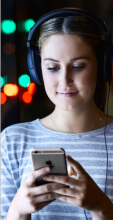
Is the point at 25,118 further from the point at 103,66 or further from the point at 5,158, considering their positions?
the point at 103,66

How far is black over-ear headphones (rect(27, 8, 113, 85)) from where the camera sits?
0.72m

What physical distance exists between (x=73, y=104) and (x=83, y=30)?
257 millimetres

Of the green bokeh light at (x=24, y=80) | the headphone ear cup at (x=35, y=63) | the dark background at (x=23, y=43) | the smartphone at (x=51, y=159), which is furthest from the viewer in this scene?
the green bokeh light at (x=24, y=80)

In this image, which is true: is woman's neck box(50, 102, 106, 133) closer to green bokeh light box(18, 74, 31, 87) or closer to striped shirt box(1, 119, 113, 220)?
striped shirt box(1, 119, 113, 220)

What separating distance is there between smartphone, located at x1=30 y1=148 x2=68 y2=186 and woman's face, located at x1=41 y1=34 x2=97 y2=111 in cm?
27

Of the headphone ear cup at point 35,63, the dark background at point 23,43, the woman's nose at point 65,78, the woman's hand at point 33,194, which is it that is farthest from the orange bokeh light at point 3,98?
the woman's hand at point 33,194

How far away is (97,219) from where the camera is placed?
0.65 m

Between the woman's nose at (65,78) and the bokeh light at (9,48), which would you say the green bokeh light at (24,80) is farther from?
the woman's nose at (65,78)

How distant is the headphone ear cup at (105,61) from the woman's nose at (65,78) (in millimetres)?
120

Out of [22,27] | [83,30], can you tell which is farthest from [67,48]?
[22,27]

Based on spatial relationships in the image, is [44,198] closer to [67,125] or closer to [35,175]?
[35,175]

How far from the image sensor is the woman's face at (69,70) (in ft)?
2.48

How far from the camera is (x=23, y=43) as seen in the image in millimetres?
1054

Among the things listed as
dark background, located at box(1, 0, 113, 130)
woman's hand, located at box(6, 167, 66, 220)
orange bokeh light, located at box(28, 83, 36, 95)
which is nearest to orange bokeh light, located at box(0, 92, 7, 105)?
dark background, located at box(1, 0, 113, 130)
